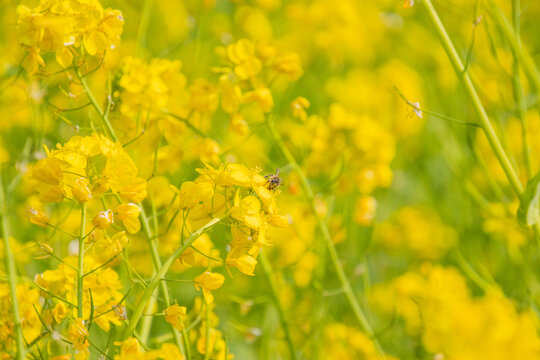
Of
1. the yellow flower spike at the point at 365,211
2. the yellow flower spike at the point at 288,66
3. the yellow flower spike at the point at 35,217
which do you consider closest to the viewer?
the yellow flower spike at the point at 35,217

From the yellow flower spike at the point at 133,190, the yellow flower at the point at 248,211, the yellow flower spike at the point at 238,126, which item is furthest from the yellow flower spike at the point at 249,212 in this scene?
the yellow flower spike at the point at 238,126

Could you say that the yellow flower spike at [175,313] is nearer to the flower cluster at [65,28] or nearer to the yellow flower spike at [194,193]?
the yellow flower spike at [194,193]

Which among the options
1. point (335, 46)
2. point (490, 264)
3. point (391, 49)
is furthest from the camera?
point (391, 49)

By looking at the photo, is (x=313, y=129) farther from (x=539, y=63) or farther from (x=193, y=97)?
(x=539, y=63)


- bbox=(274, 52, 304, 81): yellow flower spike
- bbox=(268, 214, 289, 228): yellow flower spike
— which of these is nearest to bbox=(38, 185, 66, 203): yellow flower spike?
bbox=(268, 214, 289, 228): yellow flower spike

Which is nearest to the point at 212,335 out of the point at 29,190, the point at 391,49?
the point at 29,190

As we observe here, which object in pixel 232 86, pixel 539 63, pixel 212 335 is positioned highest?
pixel 232 86
